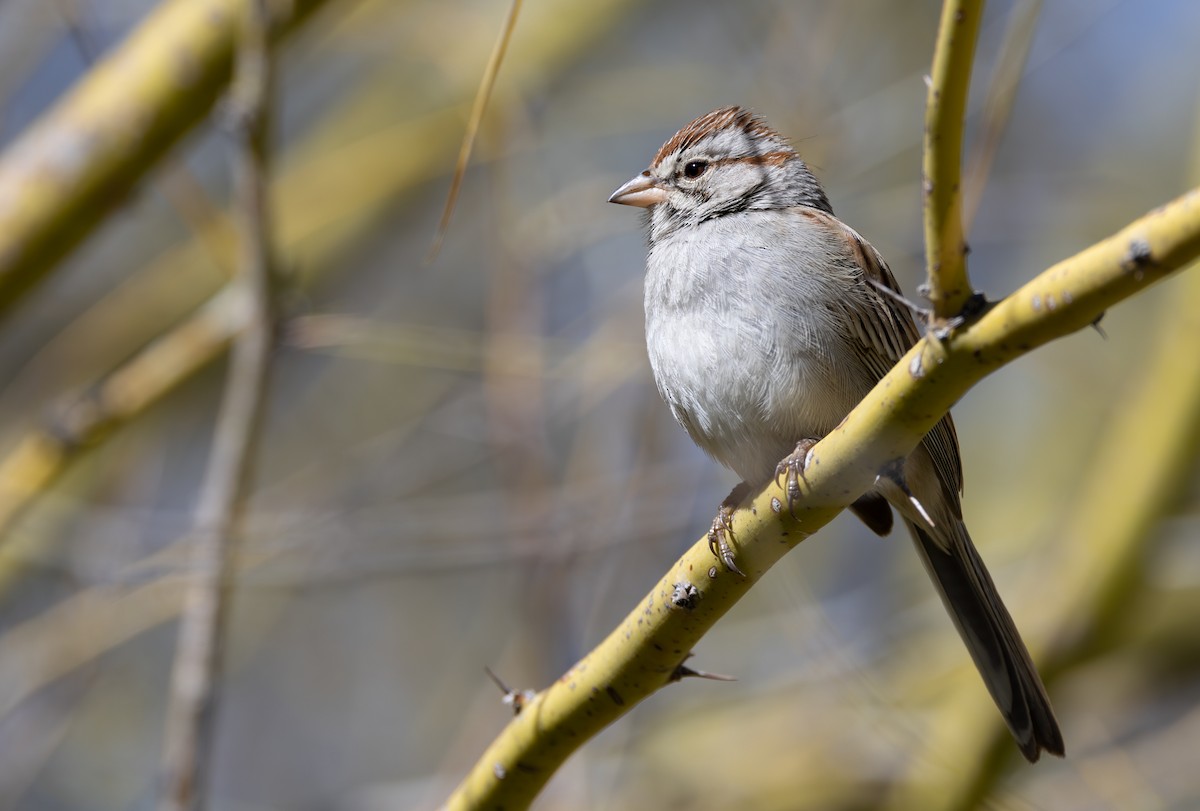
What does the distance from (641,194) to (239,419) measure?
130 cm

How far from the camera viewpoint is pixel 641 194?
3.71m

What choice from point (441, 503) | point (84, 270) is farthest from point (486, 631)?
point (84, 270)

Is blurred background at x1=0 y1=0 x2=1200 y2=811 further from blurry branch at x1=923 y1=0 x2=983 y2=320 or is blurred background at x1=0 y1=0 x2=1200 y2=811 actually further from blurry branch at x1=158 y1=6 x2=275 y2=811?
blurry branch at x1=923 y1=0 x2=983 y2=320

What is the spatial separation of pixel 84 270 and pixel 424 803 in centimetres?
365

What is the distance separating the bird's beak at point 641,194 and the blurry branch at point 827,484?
5.07 ft

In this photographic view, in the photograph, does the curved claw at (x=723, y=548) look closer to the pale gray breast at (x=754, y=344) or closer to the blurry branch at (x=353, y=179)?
the pale gray breast at (x=754, y=344)

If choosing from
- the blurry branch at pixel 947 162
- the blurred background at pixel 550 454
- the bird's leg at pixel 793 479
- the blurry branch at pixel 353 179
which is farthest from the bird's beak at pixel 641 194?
the blurry branch at pixel 947 162

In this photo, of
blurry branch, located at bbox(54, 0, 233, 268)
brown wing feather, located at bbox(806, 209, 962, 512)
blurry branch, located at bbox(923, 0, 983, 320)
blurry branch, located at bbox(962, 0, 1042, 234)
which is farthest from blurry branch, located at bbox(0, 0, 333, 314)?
blurry branch, located at bbox(923, 0, 983, 320)

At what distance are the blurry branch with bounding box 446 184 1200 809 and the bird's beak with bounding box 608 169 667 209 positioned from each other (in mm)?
1545

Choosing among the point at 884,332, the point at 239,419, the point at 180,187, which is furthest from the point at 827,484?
the point at 180,187

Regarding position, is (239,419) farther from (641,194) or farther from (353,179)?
→ (353,179)

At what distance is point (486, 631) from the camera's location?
6871 mm

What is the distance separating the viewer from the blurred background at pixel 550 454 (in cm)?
435

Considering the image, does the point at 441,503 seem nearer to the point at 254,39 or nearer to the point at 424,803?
the point at 424,803
